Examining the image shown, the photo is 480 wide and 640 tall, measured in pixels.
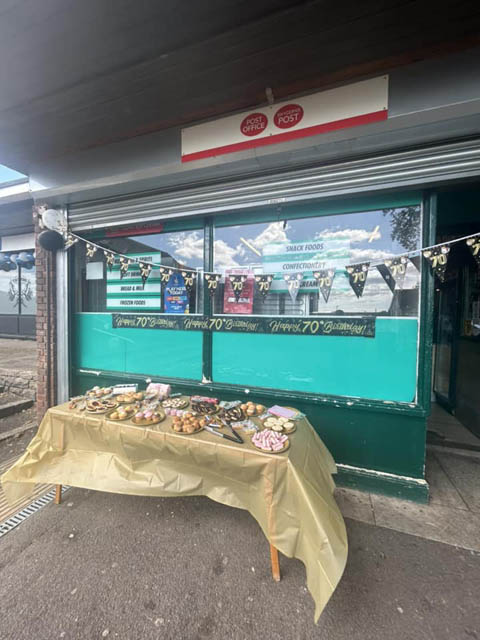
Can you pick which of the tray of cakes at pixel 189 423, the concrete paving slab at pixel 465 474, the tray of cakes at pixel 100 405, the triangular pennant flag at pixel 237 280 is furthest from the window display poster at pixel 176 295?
the concrete paving slab at pixel 465 474

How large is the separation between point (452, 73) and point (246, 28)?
1553 millimetres

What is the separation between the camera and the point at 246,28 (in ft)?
5.38

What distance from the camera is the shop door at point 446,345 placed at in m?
4.12

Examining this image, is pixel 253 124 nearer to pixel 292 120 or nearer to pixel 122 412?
pixel 292 120

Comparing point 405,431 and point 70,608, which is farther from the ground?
point 405,431

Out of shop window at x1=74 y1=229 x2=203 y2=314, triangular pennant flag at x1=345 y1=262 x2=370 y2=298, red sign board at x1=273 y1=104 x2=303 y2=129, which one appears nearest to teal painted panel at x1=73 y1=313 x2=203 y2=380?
shop window at x1=74 y1=229 x2=203 y2=314

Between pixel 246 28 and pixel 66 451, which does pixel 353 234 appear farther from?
pixel 66 451

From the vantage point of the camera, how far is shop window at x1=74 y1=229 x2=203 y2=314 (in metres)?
3.19

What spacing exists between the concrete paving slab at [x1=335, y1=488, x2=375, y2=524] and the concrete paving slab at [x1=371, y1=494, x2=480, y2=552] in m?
0.06

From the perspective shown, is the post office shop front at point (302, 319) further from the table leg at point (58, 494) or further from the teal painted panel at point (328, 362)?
the table leg at point (58, 494)

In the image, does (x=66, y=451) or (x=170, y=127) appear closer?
(x=66, y=451)

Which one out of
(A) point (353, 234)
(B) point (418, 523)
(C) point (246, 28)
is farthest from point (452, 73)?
(B) point (418, 523)

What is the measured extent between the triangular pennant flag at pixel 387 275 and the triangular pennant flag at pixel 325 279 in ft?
1.47

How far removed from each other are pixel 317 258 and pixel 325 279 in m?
0.34
